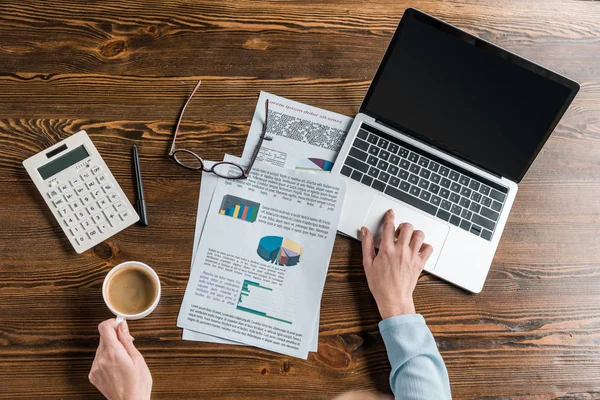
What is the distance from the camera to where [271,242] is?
0.90 meters

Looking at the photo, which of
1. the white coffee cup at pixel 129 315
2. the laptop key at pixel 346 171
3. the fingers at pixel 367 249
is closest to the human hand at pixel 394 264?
the fingers at pixel 367 249

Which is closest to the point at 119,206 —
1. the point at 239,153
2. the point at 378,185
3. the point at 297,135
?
the point at 239,153

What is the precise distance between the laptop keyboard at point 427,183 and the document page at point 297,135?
0.05 metres

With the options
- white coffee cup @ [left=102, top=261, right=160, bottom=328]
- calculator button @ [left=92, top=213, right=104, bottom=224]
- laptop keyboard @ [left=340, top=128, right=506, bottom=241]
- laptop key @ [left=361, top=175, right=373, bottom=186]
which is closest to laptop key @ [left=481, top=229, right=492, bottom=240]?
laptop keyboard @ [left=340, top=128, right=506, bottom=241]

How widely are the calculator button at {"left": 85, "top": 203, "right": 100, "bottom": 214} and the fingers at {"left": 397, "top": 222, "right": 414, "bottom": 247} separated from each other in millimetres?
523

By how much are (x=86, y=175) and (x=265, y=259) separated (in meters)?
0.34

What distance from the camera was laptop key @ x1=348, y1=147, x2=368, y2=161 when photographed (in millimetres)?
939

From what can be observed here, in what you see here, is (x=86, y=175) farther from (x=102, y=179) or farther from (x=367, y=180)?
(x=367, y=180)

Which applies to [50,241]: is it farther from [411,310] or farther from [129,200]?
[411,310]

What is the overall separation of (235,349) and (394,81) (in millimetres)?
526

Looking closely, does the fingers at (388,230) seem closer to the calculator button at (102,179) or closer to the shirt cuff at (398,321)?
the shirt cuff at (398,321)

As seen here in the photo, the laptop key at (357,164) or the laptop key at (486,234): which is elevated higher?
the laptop key at (357,164)

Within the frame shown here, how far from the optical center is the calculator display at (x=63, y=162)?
89 cm

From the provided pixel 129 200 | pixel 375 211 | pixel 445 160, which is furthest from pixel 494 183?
pixel 129 200
